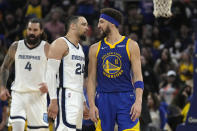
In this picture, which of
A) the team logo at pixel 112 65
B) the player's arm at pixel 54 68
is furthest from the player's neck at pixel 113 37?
the player's arm at pixel 54 68

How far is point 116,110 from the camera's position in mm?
7285

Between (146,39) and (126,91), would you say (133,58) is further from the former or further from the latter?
(146,39)

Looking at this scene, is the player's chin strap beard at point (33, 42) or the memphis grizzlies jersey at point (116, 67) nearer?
the memphis grizzlies jersey at point (116, 67)

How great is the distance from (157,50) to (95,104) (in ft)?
30.6

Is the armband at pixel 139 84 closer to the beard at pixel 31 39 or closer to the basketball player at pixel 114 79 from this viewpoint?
the basketball player at pixel 114 79

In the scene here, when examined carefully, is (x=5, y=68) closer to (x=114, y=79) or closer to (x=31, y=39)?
(x=31, y=39)

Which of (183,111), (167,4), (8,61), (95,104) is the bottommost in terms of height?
(183,111)

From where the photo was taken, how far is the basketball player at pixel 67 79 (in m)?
7.46

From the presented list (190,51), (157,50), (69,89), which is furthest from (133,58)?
(157,50)

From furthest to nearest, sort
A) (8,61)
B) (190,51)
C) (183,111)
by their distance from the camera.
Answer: (190,51) → (183,111) → (8,61)

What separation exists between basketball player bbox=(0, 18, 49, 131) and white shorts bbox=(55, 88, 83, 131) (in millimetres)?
1119

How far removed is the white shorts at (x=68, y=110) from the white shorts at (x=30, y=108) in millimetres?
→ 1290

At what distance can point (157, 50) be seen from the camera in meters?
16.6

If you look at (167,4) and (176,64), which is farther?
(176,64)
